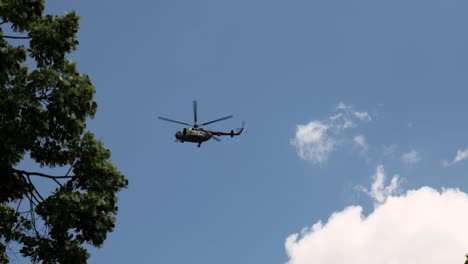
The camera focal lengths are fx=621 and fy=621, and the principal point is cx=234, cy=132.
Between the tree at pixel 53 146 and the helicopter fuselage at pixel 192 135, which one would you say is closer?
the tree at pixel 53 146

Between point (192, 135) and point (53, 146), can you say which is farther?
point (192, 135)

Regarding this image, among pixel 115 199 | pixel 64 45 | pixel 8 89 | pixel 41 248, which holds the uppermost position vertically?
pixel 64 45

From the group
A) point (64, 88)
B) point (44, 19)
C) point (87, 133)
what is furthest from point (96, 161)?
point (44, 19)

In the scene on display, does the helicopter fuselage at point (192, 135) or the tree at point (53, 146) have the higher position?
the helicopter fuselage at point (192, 135)

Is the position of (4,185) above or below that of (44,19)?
below

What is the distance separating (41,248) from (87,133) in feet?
13.2

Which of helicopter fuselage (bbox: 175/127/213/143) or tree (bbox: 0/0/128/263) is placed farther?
helicopter fuselage (bbox: 175/127/213/143)

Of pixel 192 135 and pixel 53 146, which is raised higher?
pixel 192 135

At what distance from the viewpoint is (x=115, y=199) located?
68.4 feet

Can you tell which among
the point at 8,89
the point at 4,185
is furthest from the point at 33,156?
the point at 8,89

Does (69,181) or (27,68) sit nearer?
(27,68)

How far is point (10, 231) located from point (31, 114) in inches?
183

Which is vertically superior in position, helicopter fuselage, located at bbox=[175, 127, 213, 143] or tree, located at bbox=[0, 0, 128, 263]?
helicopter fuselage, located at bbox=[175, 127, 213, 143]

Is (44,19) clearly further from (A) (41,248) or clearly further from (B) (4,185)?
(A) (41,248)
